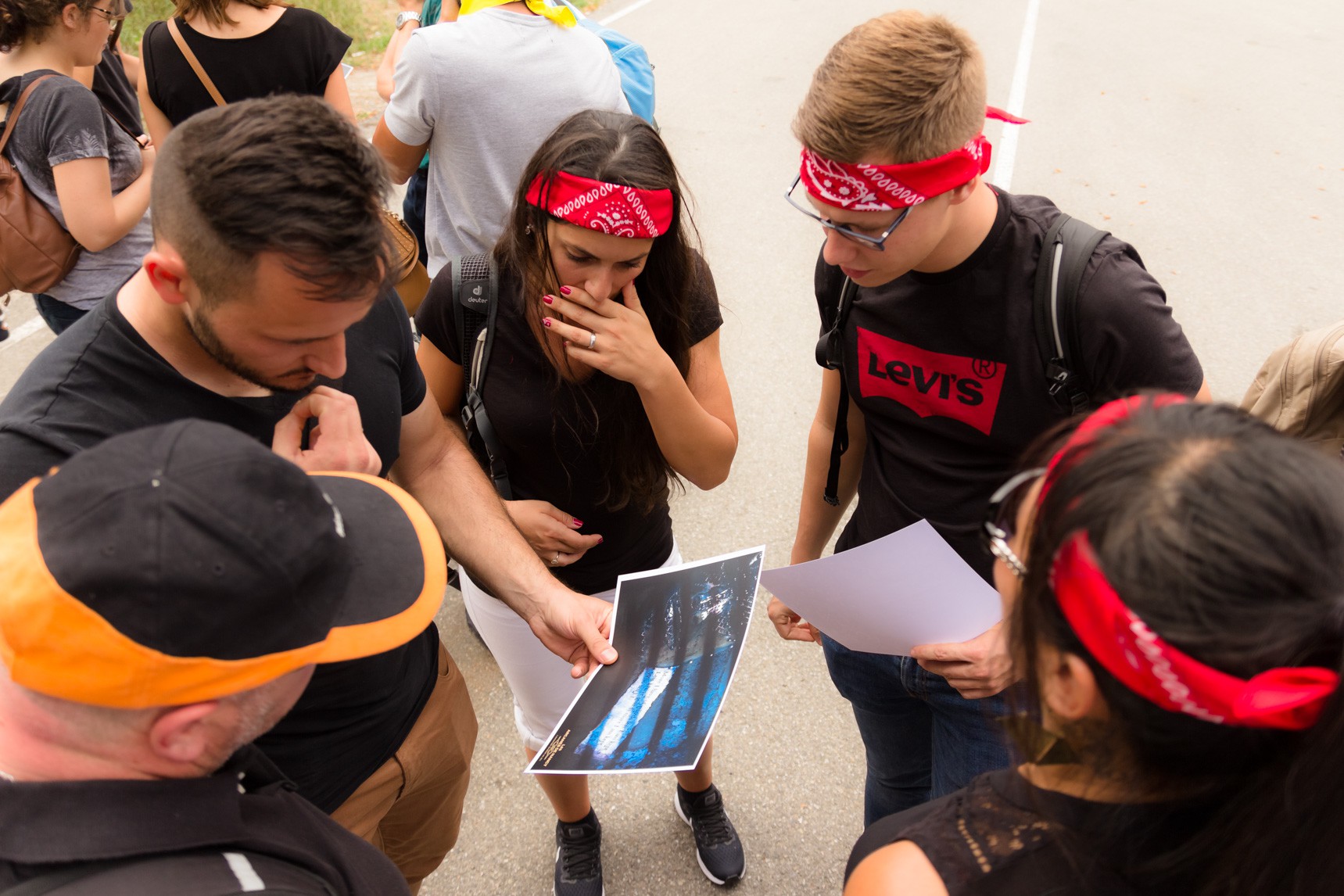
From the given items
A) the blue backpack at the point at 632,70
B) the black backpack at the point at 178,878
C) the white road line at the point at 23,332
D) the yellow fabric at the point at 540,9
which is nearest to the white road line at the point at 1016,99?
the blue backpack at the point at 632,70

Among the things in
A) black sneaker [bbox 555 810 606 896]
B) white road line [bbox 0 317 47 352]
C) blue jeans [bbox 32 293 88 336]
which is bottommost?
white road line [bbox 0 317 47 352]

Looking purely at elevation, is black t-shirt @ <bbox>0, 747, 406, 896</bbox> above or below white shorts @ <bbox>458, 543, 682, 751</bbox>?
above

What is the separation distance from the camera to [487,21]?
2.87m

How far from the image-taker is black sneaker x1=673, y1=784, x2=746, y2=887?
8.73ft

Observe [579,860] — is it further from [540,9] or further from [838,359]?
[540,9]

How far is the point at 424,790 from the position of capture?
2107 millimetres

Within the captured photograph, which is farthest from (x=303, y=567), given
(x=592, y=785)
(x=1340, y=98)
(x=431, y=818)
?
(x=1340, y=98)

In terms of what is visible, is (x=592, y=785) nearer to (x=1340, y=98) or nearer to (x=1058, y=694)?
(x=1058, y=694)

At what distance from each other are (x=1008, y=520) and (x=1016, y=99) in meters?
8.19

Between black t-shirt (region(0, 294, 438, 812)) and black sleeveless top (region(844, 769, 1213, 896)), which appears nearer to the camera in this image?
black sleeveless top (region(844, 769, 1213, 896))

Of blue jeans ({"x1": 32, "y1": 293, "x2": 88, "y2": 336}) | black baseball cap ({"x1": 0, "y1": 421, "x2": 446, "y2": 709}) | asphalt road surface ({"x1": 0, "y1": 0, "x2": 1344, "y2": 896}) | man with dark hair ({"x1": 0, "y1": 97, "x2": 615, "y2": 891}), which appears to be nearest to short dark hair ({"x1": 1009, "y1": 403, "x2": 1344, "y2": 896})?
black baseball cap ({"x1": 0, "y1": 421, "x2": 446, "y2": 709})

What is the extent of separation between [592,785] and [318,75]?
274 centimetres

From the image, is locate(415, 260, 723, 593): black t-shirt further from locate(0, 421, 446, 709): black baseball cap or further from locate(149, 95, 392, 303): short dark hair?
locate(0, 421, 446, 709): black baseball cap

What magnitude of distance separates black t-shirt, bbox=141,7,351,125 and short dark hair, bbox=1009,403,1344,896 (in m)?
3.17
